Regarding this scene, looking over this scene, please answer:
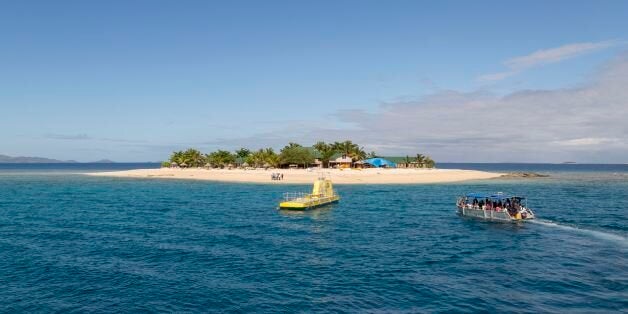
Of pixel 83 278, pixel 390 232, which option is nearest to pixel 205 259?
pixel 83 278

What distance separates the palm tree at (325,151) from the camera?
180m

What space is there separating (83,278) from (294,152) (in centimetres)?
14731

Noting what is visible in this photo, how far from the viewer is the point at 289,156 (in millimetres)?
175375

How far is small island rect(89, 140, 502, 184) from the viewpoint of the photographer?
5497 inches

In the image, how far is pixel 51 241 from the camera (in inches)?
1622

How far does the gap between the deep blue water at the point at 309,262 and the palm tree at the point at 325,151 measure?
392 ft

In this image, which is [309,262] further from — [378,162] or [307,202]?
[378,162]

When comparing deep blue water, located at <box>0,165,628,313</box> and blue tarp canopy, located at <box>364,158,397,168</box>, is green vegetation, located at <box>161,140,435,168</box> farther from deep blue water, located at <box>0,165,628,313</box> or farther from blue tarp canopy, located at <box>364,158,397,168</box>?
deep blue water, located at <box>0,165,628,313</box>

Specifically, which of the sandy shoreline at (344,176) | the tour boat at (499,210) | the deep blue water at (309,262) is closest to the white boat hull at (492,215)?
the tour boat at (499,210)

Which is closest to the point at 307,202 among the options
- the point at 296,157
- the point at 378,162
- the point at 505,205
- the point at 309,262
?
the point at 505,205

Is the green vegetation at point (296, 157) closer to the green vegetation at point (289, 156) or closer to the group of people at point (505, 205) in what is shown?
the green vegetation at point (289, 156)

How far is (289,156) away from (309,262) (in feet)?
466

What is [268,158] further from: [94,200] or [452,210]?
[452,210]

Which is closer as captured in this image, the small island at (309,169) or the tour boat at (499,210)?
the tour boat at (499,210)
